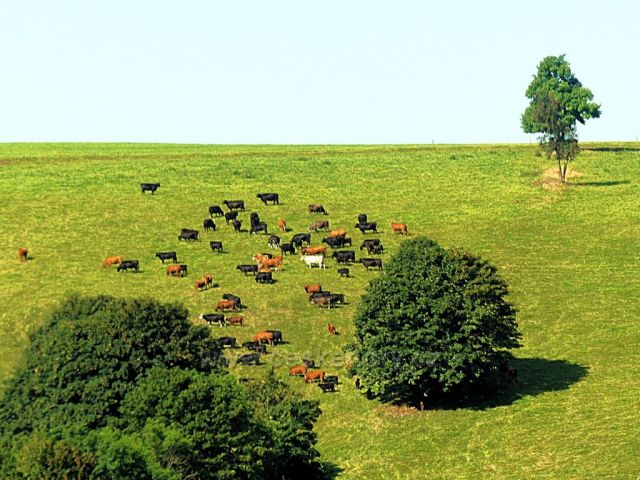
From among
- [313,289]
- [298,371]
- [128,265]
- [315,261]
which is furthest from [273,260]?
[298,371]

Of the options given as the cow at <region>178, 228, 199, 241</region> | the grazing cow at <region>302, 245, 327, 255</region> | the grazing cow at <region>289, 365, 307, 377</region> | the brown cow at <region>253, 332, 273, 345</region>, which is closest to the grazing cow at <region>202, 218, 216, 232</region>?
the cow at <region>178, 228, 199, 241</region>

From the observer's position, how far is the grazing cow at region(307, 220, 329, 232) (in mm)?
102725

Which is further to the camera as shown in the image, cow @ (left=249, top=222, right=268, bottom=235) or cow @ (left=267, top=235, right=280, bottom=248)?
cow @ (left=249, top=222, right=268, bottom=235)

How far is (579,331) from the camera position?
83.8 metres

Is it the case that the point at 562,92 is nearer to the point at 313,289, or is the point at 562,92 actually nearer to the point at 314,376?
the point at 313,289

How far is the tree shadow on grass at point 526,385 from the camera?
2884 inches

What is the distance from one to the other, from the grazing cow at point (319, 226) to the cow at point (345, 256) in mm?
8142

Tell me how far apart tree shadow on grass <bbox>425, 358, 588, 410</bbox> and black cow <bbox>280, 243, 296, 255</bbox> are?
25.3 m

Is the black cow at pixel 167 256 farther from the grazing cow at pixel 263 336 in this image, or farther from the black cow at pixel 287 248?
the grazing cow at pixel 263 336

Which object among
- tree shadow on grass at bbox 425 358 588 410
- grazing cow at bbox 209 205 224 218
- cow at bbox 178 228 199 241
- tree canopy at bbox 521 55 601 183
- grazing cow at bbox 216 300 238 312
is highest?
tree canopy at bbox 521 55 601 183

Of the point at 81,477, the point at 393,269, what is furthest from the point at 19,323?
the point at 81,477

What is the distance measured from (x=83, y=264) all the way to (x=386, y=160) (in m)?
54.4

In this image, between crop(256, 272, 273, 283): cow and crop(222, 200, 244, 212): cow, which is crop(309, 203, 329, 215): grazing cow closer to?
crop(222, 200, 244, 212): cow

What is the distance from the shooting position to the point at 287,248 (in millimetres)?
96500
